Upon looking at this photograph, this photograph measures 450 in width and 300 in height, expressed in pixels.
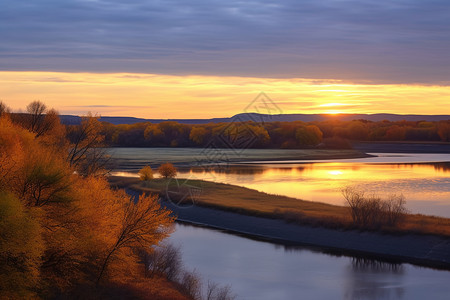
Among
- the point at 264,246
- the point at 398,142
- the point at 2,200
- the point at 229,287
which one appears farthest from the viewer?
the point at 398,142

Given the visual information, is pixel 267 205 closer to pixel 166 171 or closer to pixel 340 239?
pixel 340 239

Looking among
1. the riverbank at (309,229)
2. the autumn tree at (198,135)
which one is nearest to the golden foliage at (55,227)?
the riverbank at (309,229)

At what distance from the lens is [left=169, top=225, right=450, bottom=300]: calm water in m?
21.5

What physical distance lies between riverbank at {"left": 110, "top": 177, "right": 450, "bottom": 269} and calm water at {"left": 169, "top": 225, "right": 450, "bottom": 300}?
1.20 metres

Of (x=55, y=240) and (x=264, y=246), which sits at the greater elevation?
(x=55, y=240)

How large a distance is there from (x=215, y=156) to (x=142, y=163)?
20.2 m

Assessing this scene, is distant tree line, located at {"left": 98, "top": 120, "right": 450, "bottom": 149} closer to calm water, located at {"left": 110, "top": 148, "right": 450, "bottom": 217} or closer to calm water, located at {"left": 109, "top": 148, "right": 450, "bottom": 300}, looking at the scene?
calm water, located at {"left": 110, "top": 148, "right": 450, "bottom": 217}

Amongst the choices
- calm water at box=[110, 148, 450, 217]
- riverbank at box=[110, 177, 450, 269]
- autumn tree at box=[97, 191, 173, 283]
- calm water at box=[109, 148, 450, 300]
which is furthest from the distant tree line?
autumn tree at box=[97, 191, 173, 283]

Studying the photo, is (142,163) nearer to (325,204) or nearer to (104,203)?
(325,204)

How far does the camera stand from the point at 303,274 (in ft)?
78.7

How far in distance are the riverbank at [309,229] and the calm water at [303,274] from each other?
3.93 ft

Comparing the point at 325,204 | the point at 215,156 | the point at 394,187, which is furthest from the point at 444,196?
the point at 215,156

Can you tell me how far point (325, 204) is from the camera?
120 feet

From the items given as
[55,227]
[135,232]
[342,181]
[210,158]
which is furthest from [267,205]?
[210,158]
